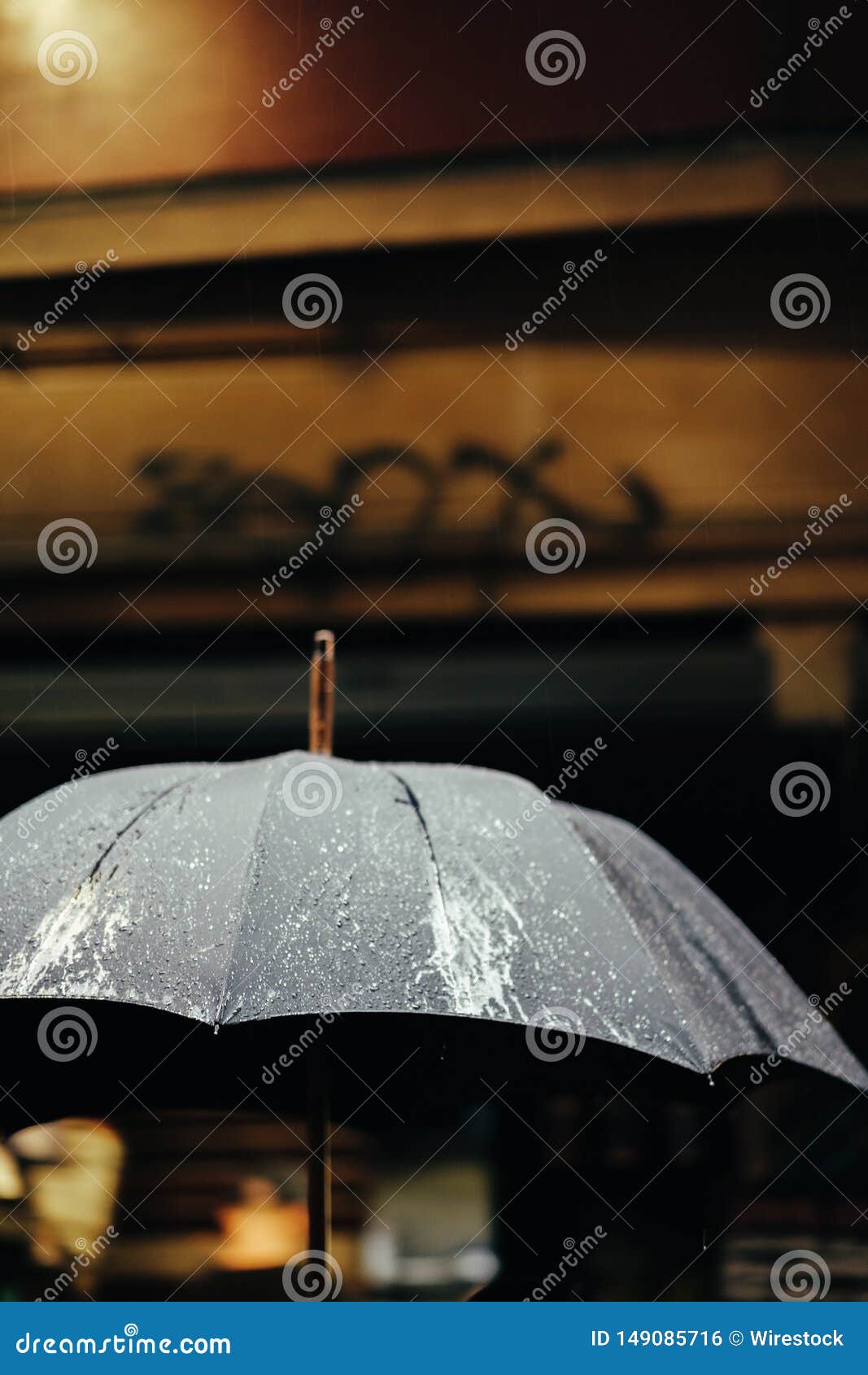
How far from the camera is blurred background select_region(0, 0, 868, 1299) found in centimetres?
466

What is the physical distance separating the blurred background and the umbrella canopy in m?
2.29

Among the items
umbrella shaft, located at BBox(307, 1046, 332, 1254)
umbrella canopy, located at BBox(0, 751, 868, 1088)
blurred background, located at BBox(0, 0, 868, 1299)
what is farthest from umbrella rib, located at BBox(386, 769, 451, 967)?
blurred background, located at BBox(0, 0, 868, 1299)

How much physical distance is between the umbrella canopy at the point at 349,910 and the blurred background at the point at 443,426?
2290 millimetres

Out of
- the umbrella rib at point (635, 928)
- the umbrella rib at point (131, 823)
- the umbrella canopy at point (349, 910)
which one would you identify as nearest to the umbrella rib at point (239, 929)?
the umbrella canopy at point (349, 910)

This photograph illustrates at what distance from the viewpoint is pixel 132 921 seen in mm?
2145

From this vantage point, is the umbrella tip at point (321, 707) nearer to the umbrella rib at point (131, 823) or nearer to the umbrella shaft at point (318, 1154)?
the umbrella rib at point (131, 823)

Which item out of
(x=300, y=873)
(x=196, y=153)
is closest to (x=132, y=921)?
(x=300, y=873)

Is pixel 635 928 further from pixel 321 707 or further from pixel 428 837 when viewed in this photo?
pixel 321 707

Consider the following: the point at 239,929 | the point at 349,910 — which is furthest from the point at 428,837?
the point at 239,929

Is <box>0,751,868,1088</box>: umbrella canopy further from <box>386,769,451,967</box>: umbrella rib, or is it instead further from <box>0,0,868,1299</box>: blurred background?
<box>0,0,868,1299</box>: blurred background

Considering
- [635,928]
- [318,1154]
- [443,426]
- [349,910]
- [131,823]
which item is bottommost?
[318,1154]

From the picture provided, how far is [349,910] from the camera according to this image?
2117 millimetres

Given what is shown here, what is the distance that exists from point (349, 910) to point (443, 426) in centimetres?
309

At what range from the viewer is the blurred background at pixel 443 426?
4.66 metres
